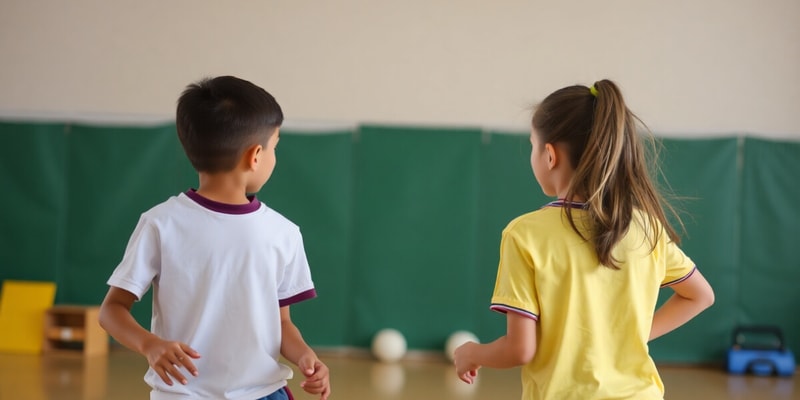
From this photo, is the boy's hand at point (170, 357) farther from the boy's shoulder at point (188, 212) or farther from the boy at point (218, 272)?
the boy's shoulder at point (188, 212)

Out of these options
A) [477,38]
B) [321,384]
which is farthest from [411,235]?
[321,384]

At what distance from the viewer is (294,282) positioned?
182cm

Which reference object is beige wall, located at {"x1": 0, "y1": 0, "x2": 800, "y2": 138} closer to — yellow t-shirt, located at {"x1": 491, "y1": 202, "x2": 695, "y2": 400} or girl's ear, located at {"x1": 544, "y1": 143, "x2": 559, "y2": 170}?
girl's ear, located at {"x1": 544, "y1": 143, "x2": 559, "y2": 170}

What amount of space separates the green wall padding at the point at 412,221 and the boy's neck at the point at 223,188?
500 centimetres

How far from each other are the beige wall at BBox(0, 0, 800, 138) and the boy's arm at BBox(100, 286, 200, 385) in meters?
5.25

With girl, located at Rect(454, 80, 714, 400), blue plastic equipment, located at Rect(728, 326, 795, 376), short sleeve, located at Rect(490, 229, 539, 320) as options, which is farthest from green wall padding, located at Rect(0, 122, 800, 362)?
short sleeve, located at Rect(490, 229, 539, 320)

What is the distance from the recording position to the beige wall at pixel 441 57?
693 centimetres

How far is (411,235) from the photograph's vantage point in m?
6.83

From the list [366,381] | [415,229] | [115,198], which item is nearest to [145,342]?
[366,381]

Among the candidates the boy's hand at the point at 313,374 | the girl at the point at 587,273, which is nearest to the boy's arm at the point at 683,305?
the girl at the point at 587,273

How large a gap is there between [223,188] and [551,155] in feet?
2.26

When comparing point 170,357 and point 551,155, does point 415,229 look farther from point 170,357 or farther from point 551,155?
point 170,357

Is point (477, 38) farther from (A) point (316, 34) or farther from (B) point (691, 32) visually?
(B) point (691, 32)

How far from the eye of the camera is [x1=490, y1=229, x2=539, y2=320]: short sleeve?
166cm
